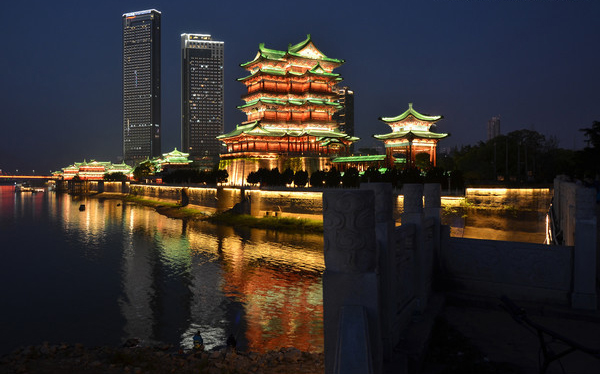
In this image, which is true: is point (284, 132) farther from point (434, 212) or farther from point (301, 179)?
point (434, 212)

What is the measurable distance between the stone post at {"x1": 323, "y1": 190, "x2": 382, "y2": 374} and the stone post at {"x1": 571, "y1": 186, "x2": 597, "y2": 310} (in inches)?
200

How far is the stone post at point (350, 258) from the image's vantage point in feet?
16.2

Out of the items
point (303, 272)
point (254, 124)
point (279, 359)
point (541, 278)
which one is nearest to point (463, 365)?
point (541, 278)

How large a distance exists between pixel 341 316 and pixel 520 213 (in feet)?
66.8

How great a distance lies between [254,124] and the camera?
4856 centimetres

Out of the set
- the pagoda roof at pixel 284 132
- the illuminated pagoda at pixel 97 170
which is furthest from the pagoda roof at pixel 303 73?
the illuminated pagoda at pixel 97 170

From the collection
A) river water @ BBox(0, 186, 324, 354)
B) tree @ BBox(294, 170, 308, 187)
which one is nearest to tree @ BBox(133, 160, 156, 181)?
river water @ BBox(0, 186, 324, 354)

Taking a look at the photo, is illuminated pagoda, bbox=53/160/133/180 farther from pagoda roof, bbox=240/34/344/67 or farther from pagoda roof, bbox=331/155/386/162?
pagoda roof, bbox=331/155/386/162

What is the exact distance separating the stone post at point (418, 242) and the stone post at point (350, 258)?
3.15 metres

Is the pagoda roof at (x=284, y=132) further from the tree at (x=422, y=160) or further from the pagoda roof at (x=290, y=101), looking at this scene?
the tree at (x=422, y=160)

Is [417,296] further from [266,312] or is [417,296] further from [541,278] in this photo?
[266,312]

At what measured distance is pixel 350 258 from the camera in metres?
4.95

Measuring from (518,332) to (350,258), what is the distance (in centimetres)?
432

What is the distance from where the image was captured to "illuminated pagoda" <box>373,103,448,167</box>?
42.9 meters
